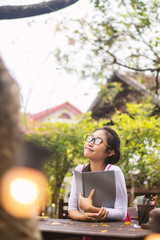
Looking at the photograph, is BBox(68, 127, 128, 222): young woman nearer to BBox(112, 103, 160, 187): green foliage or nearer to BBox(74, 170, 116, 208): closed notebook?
BBox(74, 170, 116, 208): closed notebook

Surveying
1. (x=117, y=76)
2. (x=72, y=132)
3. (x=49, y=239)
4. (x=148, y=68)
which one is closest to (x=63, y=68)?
(x=72, y=132)

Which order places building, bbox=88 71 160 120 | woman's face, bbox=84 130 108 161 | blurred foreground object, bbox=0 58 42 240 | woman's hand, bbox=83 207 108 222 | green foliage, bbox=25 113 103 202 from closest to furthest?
blurred foreground object, bbox=0 58 42 240 → woman's hand, bbox=83 207 108 222 → woman's face, bbox=84 130 108 161 → green foliage, bbox=25 113 103 202 → building, bbox=88 71 160 120

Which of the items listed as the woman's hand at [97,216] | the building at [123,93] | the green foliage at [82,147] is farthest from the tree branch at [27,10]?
the building at [123,93]

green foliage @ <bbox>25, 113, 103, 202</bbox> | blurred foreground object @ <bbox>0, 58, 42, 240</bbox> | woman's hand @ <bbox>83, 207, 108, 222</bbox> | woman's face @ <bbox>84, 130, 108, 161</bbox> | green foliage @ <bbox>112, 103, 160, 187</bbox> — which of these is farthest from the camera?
green foliage @ <bbox>112, 103, 160, 187</bbox>

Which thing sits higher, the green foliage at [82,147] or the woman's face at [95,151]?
the woman's face at [95,151]

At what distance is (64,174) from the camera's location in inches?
296

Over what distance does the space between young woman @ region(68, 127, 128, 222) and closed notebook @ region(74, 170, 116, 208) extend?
0.04 m

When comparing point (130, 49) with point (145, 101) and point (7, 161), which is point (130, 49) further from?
point (7, 161)

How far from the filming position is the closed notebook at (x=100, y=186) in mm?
2205

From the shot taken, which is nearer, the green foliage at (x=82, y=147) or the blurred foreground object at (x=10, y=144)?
→ the blurred foreground object at (x=10, y=144)

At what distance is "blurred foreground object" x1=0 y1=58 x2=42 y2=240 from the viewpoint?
66cm

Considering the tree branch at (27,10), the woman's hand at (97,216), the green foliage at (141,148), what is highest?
the tree branch at (27,10)

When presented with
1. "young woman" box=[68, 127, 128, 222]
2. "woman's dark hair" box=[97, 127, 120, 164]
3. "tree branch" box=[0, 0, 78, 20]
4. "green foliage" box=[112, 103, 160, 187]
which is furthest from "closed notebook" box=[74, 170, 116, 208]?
"green foliage" box=[112, 103, 160, 187]

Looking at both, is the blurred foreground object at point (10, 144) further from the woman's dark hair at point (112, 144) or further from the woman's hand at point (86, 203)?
the woman's dark hair at point (112, 144)
